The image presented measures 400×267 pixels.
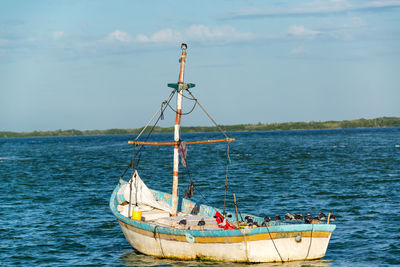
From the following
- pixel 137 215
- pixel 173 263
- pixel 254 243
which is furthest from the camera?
pixel 137 215

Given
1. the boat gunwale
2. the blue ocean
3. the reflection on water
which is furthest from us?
the blue ocean

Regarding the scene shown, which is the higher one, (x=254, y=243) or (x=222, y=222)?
(x=222, y=222)

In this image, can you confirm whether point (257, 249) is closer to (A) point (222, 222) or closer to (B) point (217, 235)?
(B) point (217, 235)

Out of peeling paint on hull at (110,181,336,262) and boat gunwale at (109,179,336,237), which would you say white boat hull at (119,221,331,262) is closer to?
peeling paint on hull at (110,181,336,262)

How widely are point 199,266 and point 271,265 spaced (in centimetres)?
275

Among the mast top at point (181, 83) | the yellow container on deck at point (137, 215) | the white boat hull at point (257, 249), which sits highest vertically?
the mast top at point (181, 83)

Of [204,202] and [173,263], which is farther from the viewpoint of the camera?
[204,202]

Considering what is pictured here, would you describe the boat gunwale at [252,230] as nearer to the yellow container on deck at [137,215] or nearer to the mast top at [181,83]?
the yellow container on deck at [137,215]

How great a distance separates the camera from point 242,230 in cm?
1961

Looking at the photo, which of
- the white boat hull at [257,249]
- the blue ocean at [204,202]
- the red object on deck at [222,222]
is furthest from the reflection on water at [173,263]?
the red object on deck at [222,222]

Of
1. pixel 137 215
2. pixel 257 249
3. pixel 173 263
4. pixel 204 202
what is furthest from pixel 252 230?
pixel 204 202

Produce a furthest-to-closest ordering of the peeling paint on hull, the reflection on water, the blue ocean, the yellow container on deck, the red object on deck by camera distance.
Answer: the yellow container on deck
the blue ocean
the red object on deck
the reflection on water
the peeling paint on hull

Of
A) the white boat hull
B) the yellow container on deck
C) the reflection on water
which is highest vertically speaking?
the yellow container on deck

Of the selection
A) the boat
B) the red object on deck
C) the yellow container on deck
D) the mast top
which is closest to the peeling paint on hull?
the boat
